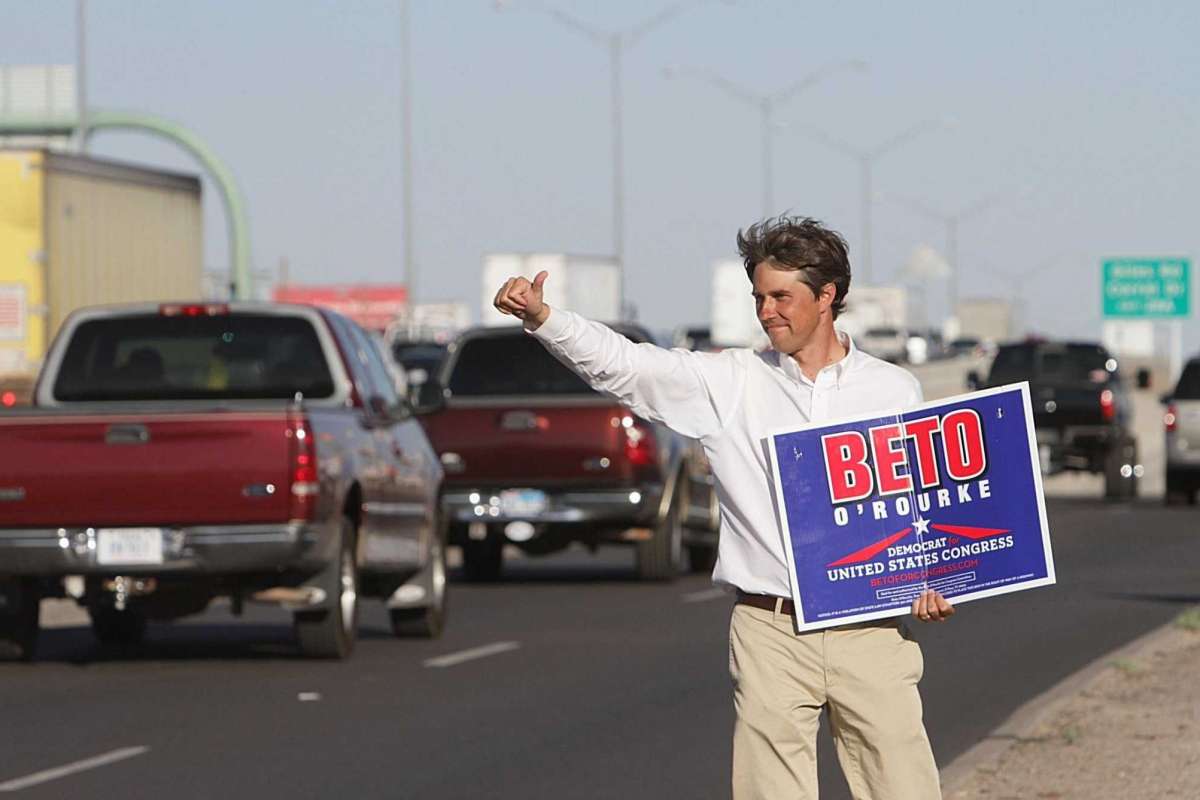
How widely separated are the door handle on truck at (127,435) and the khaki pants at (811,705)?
8.83 m

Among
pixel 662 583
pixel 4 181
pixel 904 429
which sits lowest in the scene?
pixel 662 583

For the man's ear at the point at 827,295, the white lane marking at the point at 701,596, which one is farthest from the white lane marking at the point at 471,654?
the man's ear at the point at 827,295

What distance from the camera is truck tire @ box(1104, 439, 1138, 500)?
38.6 metres

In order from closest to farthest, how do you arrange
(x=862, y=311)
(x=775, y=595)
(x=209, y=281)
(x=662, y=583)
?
(x=775, y=595) < (x=662, y=583) < (x=209, y=281) < (x=862, y=311)

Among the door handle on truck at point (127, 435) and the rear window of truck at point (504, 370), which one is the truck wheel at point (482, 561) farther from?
the door handle on truck at point (127, 435)

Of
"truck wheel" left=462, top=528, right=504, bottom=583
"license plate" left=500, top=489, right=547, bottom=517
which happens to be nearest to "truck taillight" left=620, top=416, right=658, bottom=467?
"license plate" left=500, top=489, right=547, bottom=517

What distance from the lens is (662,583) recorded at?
944 inches

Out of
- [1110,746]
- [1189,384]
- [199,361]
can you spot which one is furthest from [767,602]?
[1189,384]

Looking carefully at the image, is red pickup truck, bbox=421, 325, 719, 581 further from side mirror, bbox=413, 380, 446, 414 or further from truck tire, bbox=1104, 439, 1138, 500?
truck tire, bbox=1104, 439, 1138, 500

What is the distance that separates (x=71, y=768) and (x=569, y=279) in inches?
1945

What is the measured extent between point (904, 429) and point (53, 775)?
5730mm

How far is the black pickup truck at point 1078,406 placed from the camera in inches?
1483

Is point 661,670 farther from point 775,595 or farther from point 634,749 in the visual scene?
point 775,595

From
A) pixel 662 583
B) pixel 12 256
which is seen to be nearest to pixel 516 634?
pixel 662 583
